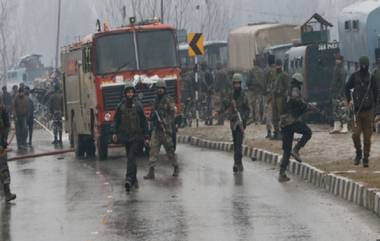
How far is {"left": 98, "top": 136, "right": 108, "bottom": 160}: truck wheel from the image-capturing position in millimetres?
29047

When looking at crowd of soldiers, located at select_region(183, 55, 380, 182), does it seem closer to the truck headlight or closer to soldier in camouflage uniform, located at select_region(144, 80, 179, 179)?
soldier in camouflage uniform, located at select_region(144, 80, 179, 179)

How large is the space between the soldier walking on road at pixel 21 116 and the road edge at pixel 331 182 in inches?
424

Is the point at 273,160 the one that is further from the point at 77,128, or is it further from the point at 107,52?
the point at 77,128

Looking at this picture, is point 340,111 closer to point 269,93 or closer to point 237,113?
point 269,93

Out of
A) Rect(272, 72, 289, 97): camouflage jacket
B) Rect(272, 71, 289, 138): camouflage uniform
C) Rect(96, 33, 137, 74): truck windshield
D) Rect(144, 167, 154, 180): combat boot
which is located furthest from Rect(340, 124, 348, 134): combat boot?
Rect(144, 167, 154, 180): combat boot

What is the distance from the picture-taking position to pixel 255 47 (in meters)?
49.7

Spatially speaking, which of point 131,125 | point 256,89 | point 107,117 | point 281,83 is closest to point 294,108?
point 131,125

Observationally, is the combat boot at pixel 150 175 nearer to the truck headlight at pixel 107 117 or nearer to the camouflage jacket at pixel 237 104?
the camouflage jacket at pixel 237 104

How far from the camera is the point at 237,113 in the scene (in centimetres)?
2355

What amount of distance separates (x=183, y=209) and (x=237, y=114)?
581cm

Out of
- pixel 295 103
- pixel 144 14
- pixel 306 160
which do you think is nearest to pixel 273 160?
pixel 306 160

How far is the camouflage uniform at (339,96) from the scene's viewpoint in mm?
30484

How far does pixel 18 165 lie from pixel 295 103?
9.73m

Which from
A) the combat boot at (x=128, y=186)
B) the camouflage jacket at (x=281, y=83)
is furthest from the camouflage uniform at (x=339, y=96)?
the combat boot at (x=128, y=186)
